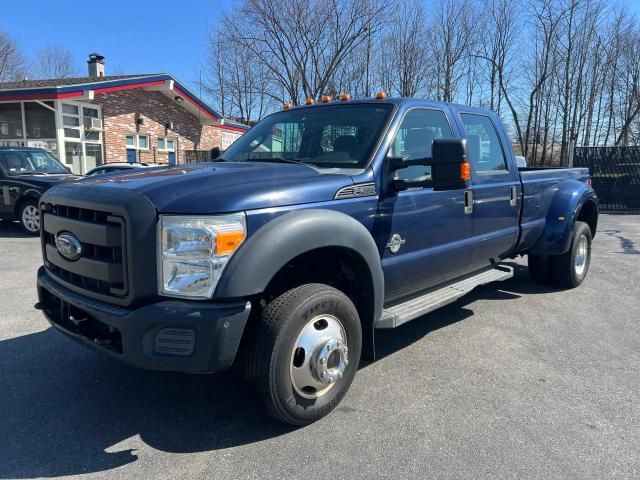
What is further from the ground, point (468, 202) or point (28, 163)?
point (28, 163)

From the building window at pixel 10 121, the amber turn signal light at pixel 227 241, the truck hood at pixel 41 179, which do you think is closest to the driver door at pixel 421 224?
Result: the amber turn signal light at pixel 227 241

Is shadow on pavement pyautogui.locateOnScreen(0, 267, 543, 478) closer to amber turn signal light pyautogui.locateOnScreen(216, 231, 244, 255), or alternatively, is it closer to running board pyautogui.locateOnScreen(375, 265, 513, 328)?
running board pyautogui.locateOnScreen(375, 265, 513, 328)

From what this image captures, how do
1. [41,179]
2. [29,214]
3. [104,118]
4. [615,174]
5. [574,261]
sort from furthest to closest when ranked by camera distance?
[104,118] → [615,174] → [29,214] → [41,179] → [574,261]

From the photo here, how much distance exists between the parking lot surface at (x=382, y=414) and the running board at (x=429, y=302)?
0.46 m

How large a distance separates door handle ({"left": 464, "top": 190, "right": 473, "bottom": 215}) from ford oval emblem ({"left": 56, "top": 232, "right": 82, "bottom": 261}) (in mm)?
2852

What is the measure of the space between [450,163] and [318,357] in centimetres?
143

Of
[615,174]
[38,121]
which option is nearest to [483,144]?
[615,174]

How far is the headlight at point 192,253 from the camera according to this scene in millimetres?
2490

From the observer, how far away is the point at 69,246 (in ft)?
9.55

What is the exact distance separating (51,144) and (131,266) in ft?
53.8

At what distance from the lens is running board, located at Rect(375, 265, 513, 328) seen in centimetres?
345

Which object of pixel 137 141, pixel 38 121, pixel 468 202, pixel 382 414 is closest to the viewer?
pixel 382 414

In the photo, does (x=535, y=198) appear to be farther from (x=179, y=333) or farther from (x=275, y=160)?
(x=179, y=333)

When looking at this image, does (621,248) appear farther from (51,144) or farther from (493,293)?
(51,144)
